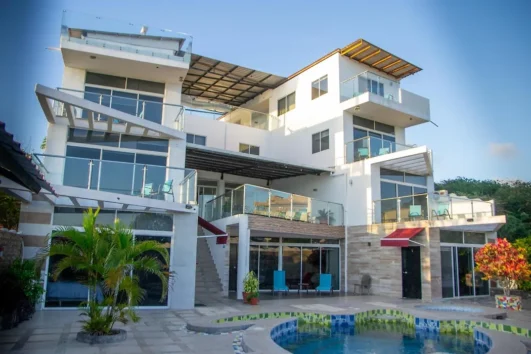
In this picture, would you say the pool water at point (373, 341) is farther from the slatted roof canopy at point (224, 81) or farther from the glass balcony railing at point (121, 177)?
the slatted roof canopy at point (224, 81)

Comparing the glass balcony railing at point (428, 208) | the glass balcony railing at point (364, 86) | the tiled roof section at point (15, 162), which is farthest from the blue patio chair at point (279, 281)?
the tiled roof section at point (15, 162)

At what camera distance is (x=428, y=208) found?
16625 millimetres

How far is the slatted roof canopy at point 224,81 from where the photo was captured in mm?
21734

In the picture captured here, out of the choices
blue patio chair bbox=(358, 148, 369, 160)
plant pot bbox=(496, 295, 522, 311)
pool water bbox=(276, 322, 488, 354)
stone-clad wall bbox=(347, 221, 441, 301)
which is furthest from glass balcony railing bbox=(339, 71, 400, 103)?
pool water bbox=(276, 322, 488, 354)

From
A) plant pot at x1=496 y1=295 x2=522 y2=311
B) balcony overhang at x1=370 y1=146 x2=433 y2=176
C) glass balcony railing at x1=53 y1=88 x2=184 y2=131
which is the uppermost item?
glass balcony railing at x1=53 y1=88 x2=184 y2=131

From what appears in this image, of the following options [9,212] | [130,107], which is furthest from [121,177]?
[9,212]

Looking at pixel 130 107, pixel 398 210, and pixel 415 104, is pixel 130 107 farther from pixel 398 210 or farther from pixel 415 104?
pixel 415 104

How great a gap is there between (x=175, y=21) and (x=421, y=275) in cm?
1449

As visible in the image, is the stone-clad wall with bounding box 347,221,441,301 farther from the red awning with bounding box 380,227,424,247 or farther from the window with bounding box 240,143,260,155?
the window with bounding box 240,143,260,155

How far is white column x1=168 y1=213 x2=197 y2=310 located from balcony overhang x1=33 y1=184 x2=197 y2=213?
469mm

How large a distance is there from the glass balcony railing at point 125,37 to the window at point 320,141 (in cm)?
791

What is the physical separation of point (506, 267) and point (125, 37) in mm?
16006

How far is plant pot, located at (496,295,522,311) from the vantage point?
13883 millimetres

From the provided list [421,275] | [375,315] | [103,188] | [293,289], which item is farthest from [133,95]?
[421,275]
